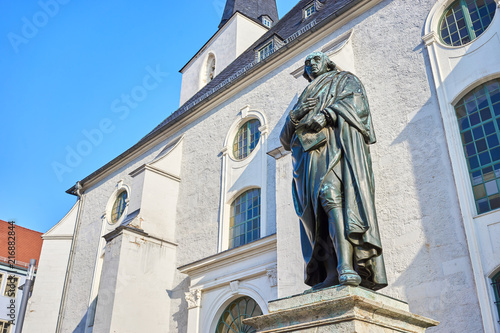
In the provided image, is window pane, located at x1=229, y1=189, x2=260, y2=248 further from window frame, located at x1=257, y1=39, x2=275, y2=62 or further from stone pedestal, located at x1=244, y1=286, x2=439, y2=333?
stone pedestal, located at x1=244, y1=286, x2=439, y2=333

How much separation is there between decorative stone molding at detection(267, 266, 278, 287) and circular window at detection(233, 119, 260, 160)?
4.22m

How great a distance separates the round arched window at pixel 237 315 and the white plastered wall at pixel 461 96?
5.65 m

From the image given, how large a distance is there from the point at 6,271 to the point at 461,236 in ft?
95.2

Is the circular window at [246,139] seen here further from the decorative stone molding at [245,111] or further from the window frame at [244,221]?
the window frame at [244,221]

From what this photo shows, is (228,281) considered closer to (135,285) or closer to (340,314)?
(135,285)

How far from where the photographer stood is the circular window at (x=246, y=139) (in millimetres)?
14859

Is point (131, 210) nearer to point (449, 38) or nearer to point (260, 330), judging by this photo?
point (449, 38)

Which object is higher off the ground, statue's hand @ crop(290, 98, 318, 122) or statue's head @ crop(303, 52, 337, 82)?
statue's head @ crop(303, 52, 337, 82)

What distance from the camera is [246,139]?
15.2 meters

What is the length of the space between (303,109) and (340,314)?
1919mm

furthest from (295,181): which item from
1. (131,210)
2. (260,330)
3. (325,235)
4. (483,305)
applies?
(131,210)

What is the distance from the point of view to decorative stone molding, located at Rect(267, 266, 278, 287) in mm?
11577

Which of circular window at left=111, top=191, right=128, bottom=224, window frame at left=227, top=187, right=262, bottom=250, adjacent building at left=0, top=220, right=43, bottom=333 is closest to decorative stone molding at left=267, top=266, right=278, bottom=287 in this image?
window frame at left=227, top=187, right=262, bottom=250

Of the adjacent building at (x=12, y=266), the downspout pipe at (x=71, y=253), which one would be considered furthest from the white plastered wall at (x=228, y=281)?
the adjacent building at (x=12, y=266)
